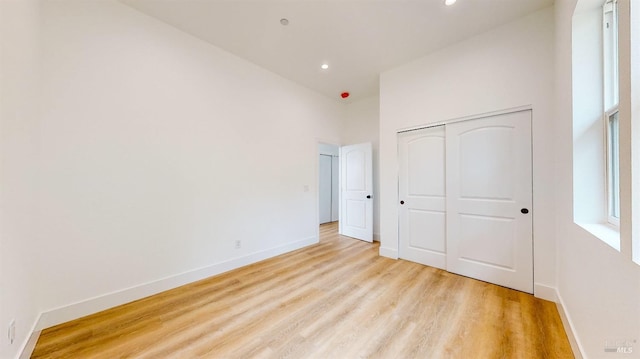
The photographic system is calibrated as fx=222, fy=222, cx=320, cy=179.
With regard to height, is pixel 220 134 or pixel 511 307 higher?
pixel 220 134

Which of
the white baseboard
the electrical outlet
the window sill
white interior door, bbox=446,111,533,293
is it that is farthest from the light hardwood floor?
the window sill

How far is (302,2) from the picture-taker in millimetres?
2270

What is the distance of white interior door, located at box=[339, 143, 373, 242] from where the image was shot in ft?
15.0

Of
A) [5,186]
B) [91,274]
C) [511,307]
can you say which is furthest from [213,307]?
[511,307]

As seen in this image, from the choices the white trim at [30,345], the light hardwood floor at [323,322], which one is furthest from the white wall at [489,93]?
the white trim at [30,345]

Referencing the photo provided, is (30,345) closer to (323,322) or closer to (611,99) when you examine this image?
(323,322)

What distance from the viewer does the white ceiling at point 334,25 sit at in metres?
2.31

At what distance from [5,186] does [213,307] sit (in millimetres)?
1718

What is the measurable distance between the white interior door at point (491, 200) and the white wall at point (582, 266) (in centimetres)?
30

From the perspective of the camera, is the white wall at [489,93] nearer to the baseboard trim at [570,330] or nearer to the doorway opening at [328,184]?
the baseboard trim at [570,330]

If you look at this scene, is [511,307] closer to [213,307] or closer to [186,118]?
[213,307]

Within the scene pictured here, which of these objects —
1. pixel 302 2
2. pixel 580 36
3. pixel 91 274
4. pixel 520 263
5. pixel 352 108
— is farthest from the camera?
pixel 352 108

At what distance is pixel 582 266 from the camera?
1.50 metres

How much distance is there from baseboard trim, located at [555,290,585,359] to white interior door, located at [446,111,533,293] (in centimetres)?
42
